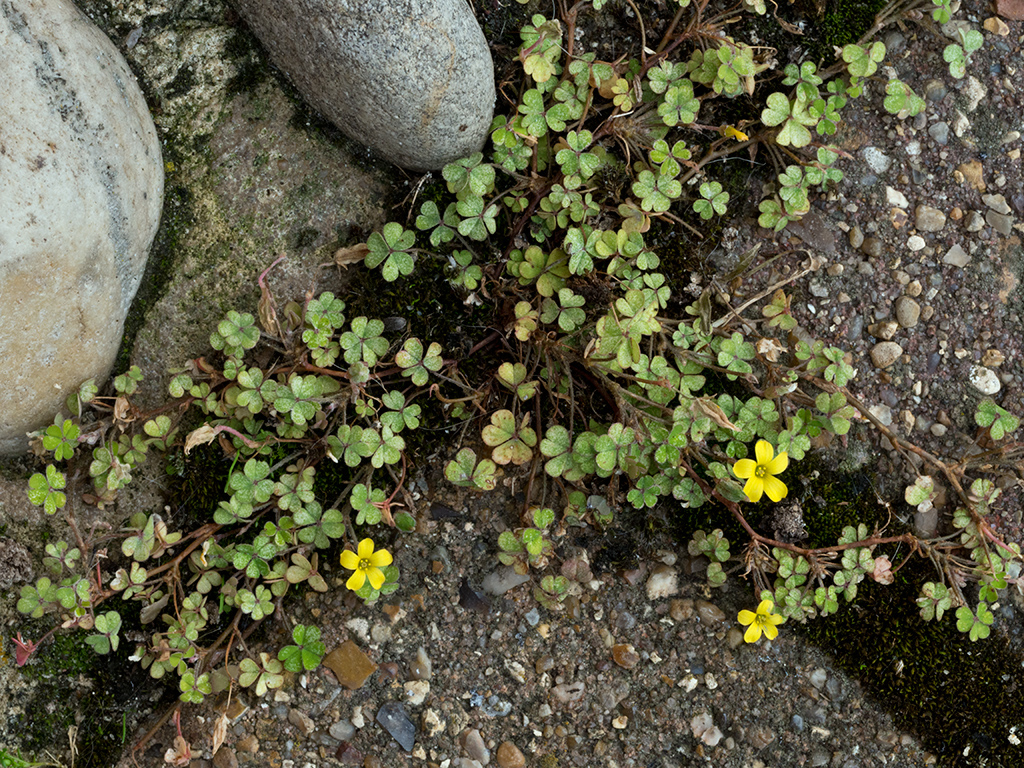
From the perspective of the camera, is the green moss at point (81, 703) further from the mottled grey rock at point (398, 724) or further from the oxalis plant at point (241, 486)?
the mottled grey rock at point (398, 724)

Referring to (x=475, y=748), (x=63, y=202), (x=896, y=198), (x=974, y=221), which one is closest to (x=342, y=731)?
(x=475, y=748)

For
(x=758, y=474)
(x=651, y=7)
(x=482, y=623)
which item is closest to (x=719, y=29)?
(x=651, y=7)

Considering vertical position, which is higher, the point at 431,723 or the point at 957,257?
the point at 957,257

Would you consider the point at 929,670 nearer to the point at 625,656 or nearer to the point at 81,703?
the point at 625,656

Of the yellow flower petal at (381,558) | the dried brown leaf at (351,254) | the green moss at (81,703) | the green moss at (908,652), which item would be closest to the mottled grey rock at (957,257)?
the green moss at (908,652)

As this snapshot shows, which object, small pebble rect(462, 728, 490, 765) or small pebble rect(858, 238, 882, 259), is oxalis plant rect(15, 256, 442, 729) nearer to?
small pebble rect(462, 728, 490, 765)

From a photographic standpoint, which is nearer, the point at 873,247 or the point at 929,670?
the point at 929,670

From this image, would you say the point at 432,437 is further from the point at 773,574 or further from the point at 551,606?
the point at 773,574

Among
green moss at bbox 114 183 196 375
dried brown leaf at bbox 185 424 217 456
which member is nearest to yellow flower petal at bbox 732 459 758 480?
dried brown leaf at bbox 185 424 217 456
